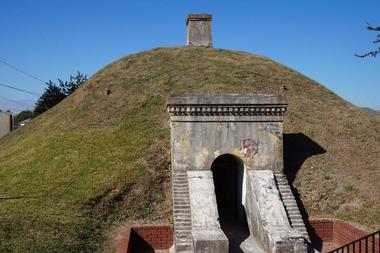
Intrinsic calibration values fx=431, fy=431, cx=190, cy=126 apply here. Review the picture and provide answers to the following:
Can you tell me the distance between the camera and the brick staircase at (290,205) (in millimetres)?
11287

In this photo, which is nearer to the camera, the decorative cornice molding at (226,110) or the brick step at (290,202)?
the brick step at (290,202)

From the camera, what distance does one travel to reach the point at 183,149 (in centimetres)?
1233

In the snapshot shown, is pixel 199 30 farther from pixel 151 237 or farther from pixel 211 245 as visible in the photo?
pixel 211 245

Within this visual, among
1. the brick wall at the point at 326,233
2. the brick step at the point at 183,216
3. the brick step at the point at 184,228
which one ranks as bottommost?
the brick wall at the point at 326,233

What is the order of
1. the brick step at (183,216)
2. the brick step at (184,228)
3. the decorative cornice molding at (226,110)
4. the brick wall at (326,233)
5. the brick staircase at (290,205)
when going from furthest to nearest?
the decorative cornice molding at (226,110) < the brick wall at (326,233) < the brick staircase at (290,205) < the brick step at (183,216) < the brick step at (184,228)

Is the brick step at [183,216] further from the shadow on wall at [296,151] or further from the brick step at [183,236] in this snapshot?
the shadow on wall at [296,151]

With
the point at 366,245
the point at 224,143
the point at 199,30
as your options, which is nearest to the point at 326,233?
the point at 224,143

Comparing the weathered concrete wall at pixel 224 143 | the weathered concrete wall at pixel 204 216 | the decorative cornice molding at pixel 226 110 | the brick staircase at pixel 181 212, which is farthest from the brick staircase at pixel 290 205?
the brick staircase at pixel 181 212

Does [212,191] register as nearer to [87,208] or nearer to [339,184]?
[87,208]

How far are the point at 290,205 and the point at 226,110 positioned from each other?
3169 millimetres

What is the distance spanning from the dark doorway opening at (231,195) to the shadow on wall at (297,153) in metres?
1.62

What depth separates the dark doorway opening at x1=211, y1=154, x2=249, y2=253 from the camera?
1239cm

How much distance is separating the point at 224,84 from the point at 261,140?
682 cm

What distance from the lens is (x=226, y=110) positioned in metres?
12.3
